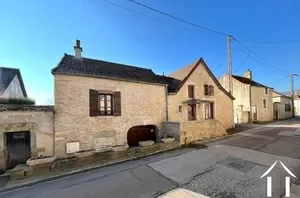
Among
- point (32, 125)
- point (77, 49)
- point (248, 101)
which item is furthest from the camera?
Answer: point (248, 101)

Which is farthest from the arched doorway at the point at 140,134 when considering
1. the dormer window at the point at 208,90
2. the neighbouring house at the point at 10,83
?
the neighbouring house at the point at 10,83

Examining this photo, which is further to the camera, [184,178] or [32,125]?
[32,125]

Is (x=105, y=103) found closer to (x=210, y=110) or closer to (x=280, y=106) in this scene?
(x=210, y=110)

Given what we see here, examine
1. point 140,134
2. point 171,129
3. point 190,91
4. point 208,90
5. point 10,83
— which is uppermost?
point 10,83

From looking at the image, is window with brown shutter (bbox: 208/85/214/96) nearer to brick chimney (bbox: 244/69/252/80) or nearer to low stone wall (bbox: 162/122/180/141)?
low stone wall (bbox: 162/122/180/141)

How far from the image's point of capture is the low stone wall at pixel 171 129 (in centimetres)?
1242

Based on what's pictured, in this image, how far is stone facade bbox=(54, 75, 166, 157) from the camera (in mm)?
9594

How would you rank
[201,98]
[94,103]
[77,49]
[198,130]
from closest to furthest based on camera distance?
[94,103] < [77,49] < [198,130] < [201,98]

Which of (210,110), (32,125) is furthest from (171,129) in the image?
(32,125)

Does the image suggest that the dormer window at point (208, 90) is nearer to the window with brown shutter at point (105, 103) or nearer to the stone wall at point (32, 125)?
the window with brown shutter at point (105, 103)

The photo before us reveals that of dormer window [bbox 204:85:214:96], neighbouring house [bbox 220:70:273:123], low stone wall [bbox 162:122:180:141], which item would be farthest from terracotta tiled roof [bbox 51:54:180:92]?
neighbouring house [bbox 220:70:273:123]

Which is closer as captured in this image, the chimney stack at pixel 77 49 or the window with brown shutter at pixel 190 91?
the chimney stack at pixel 77 49

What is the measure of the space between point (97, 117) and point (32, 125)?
3411 millimetres

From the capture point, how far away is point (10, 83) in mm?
19703
